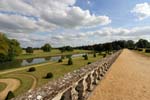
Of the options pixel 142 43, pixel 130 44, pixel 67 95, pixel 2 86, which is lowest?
pixel 2 86

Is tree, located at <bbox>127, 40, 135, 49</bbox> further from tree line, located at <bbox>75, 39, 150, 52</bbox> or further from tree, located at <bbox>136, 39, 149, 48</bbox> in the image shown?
tree, located at <bbox>136, 39, 149, 48</bbox>

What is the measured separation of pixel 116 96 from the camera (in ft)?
24.4

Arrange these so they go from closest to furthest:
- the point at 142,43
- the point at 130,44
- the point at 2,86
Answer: the point at 2,86, the point at 142,43, the point at 130,44

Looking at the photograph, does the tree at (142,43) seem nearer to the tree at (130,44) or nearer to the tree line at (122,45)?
the tree line at (122,45)

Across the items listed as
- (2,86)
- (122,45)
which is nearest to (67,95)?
(2,86)

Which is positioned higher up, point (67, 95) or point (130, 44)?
point (130, 44)

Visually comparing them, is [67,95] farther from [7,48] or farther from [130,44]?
[130,44]

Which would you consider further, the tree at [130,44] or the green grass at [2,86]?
the tree at [130,44]

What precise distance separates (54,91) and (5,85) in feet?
77.3

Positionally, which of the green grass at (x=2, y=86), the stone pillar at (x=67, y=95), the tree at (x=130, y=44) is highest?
the tree at (x=130, y=44)

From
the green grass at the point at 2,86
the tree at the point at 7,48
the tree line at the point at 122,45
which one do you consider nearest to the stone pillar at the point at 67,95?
the green grass at the point at 2,86

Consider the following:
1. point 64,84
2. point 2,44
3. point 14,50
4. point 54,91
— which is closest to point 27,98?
point 54,91

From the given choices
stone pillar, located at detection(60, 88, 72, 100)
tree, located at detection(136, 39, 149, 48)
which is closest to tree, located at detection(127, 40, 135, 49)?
tree, located at detection(136, 39, 149, 48)

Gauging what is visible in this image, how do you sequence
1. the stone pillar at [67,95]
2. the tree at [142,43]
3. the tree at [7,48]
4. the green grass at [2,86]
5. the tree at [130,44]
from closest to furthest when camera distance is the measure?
the stone pillar at [67,95]
the green grass at [2,86]
the tree at [7,48]
the tree at [142,43]
the tree at [130,44]
